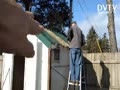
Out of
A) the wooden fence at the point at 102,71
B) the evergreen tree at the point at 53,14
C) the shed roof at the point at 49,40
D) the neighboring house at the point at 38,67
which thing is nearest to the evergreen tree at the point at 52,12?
the evergreen tree at the point at 53,14

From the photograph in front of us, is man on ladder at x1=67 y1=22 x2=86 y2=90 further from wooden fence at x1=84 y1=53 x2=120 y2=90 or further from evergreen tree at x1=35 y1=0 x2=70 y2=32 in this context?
evergreen tree at x1=35 y1=0 x2=70 y2=32

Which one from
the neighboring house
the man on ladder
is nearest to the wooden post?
the neighboring house

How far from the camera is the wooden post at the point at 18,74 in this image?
30.9 ft

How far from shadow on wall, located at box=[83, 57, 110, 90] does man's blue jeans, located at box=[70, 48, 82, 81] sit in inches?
88.1

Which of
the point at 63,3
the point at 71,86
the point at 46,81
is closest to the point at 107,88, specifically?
the point at 71,86

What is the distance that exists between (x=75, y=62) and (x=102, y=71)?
2.35 m

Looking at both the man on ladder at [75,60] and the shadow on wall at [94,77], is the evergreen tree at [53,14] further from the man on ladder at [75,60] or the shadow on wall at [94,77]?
the man on ladder at [75,60]

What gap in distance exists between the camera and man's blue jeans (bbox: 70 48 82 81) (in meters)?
9.51

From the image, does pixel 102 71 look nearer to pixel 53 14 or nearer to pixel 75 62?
pixel 75 62

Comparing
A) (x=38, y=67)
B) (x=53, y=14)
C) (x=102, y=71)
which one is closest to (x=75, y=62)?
(x=38, y=67)

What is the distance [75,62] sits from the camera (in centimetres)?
955

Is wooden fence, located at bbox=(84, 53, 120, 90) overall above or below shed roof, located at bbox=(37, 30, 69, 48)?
below

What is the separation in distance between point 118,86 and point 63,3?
571 inches

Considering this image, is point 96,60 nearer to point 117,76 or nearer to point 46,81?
point 117,76
